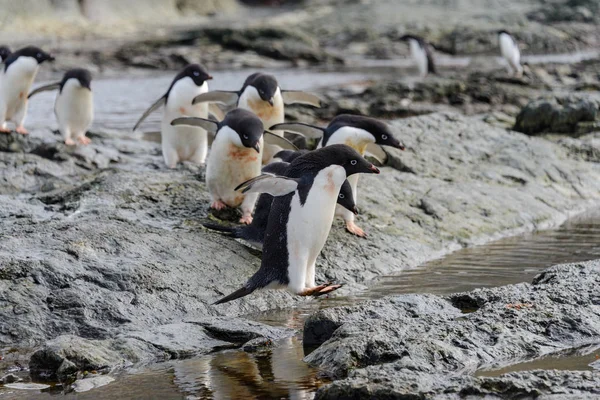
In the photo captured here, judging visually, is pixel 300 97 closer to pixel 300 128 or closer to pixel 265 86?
pixel 265 86

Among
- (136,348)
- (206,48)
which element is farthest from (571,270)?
(206,48)

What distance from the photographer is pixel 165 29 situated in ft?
134

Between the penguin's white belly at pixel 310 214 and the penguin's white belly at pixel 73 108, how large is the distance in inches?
219

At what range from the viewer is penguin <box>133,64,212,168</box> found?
33.8ft

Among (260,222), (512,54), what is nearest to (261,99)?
(260,222)

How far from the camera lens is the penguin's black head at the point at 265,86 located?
973 cm

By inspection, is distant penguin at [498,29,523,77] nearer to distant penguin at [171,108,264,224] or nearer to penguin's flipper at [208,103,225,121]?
penguin's flipper at [208,103,225,121]

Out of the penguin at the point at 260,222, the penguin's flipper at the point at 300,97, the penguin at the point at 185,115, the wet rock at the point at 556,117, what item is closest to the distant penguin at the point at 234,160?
the penguin at the point at 260,222

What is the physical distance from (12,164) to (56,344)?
16.8 ft

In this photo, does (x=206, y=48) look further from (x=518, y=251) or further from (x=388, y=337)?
(x=388, y=337)

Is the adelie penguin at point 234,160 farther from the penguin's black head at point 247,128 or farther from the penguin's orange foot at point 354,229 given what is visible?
the penguin's orange foot at point 354,229

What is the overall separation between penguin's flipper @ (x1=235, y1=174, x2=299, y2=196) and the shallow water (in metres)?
0.85

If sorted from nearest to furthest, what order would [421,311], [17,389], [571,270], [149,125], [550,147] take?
1. [17,389]
2. [421,311]
3. [571,270]
4. [550,147]
5. [149,125]

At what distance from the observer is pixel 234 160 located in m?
8.09
